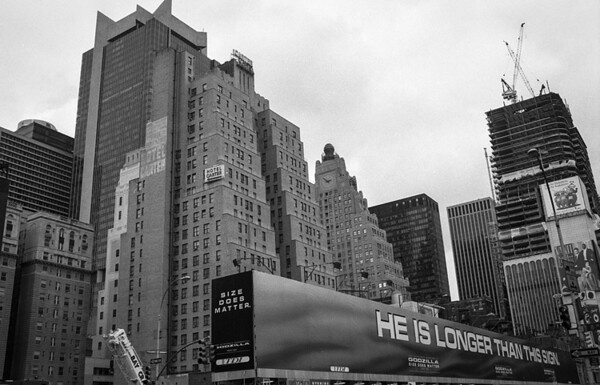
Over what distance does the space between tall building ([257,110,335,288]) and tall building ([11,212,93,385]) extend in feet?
161

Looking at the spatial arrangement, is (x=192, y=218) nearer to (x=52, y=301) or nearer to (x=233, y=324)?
(x=52, y=301)

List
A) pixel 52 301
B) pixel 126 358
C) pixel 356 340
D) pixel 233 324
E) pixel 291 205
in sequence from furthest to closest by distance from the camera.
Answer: pixel 52 301, pixel 291 205, pixel 126 358, pixel 356 340, pixel 233 324

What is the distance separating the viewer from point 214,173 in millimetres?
116000

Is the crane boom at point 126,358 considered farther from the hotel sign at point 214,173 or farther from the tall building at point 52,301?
the tall building at point 52,301

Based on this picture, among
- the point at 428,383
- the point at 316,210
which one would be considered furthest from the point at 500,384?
the point at 316,210

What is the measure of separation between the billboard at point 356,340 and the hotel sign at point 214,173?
57194 millimetres

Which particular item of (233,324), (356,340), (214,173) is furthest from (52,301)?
(233,324)

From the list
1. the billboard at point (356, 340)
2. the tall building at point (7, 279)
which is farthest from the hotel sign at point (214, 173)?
the billboard at point (356, 340)

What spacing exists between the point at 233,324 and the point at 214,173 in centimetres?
7330

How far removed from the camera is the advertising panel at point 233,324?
43.5 m

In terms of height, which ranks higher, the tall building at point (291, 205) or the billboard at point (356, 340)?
the tall building at point (291, 205)

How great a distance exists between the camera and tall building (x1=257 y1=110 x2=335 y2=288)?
130m

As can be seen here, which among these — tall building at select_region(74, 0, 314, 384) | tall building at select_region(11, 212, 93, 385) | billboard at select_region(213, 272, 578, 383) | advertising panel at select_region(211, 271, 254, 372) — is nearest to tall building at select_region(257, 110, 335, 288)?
tall building at select_region(74, 0, 314, 384)

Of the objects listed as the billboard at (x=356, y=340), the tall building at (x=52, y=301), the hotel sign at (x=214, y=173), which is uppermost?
the hotel sign at (x=214, y=173)
